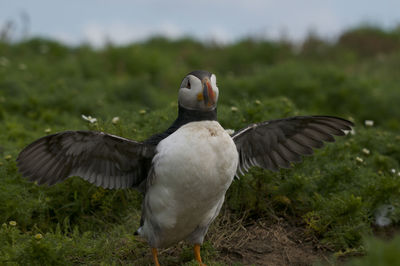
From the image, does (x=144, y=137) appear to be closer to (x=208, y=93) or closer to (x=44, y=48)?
(x=208, y=93)

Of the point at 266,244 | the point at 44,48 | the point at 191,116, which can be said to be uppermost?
the point at 191,116

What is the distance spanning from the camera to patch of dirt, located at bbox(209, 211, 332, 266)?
402 centimetres

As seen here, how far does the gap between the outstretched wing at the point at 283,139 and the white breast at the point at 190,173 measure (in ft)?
1.77

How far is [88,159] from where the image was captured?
3691 millimetres

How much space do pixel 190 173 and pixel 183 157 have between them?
0.10 metres

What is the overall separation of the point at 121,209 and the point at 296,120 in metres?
1.73

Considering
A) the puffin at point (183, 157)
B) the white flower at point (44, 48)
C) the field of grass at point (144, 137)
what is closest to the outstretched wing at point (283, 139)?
the puffin at point (183, 157)

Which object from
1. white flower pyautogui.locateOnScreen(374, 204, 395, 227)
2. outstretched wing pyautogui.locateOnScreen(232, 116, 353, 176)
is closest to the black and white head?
outstretched wing pyautogui.locateOnScreen(232, 116, 353, 176)

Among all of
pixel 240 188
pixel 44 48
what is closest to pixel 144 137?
pixel 240 188

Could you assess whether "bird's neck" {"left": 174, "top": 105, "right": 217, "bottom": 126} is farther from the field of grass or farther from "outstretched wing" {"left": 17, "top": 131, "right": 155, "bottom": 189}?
the field of grass

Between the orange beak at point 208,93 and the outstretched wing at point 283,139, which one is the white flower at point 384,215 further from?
the orange beak at point 208,93

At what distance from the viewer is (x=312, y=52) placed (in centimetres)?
1166

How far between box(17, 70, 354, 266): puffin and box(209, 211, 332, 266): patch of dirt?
44cm

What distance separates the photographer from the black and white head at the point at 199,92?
3.29 metres
